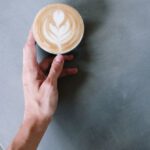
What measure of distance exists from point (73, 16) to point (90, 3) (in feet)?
0.25

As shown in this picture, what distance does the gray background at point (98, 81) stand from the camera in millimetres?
867

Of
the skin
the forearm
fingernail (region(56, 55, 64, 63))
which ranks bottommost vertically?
the forearm

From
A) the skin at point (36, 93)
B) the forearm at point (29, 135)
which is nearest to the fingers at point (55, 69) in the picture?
the skin at point (36, 93)

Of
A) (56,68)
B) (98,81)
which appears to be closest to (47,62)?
(56,68)

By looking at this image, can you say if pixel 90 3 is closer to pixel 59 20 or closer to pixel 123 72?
pixel 59 20

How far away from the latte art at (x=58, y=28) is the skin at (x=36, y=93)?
0.03 meters

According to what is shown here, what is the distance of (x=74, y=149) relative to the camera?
863 mm

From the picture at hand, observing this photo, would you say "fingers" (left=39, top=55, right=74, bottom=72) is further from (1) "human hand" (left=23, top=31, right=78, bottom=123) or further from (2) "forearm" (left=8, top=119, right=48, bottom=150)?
(2) "forearm" (left=8, top=119, right=48, bottom=150)

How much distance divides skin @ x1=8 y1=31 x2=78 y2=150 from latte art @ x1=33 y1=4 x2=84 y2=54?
25 millimetres

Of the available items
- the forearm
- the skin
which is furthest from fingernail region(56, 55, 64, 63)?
the forearm

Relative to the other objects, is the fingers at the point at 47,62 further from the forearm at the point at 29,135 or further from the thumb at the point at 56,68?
the forearm at the point at 29,135

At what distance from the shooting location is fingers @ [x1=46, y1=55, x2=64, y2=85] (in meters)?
0.87

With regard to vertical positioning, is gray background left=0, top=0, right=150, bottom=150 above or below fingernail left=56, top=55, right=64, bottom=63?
below

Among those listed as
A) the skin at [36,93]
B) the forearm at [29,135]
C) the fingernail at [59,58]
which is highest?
the fingernail at [59,58]
